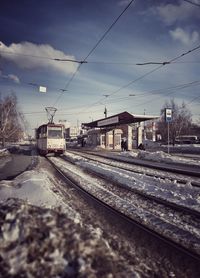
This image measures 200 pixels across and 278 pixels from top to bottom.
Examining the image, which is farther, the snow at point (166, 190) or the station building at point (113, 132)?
the station building at point (113, 132)

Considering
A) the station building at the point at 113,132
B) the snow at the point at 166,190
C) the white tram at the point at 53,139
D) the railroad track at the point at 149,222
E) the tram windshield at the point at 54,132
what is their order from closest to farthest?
the railroad track at the point at 149,222
the snow at the point at 166,190
the white tram at the point at 53,139
the tram windshield at the point at 54,132
the station building at the point at 113,132

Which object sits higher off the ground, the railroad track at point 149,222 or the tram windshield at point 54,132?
the tram windshield at point 54,132

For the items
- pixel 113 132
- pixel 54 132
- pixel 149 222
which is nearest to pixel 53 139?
pixel 54 132

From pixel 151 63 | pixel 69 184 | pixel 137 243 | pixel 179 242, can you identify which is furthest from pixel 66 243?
pixel 151 63

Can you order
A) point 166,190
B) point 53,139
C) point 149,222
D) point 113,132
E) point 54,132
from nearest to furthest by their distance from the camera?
point 149,222 → point 166,190 → point 53,139 → point 54,132 → point 113,132

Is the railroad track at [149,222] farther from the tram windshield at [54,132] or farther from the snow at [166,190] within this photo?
the tram windshield at [54,132]

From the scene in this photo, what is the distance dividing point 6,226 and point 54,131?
74.5 ft

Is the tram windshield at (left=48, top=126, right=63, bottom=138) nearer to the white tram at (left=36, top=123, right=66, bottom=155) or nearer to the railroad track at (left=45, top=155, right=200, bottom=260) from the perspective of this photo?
the white tram at (left=36, top=123, right=66, bottom=155)

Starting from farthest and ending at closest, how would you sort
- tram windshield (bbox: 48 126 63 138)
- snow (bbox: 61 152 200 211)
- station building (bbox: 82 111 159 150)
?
station building (bbox: 82 111 159 150), tram windshield (bbox: 48 126 63 138), snow (bbox: 61 152 200 211)

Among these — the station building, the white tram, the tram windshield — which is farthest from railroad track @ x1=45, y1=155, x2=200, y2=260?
the station building

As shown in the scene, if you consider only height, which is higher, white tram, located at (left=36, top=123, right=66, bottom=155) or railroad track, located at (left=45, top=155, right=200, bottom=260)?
white tram, located at (left=36, top=123, right=66, bottom=155)

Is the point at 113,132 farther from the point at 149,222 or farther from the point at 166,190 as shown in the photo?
the point at 149,222

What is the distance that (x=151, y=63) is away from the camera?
15.7 metres

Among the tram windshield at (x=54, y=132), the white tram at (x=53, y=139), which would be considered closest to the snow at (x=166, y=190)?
the white tram at (x=53, y=139)
